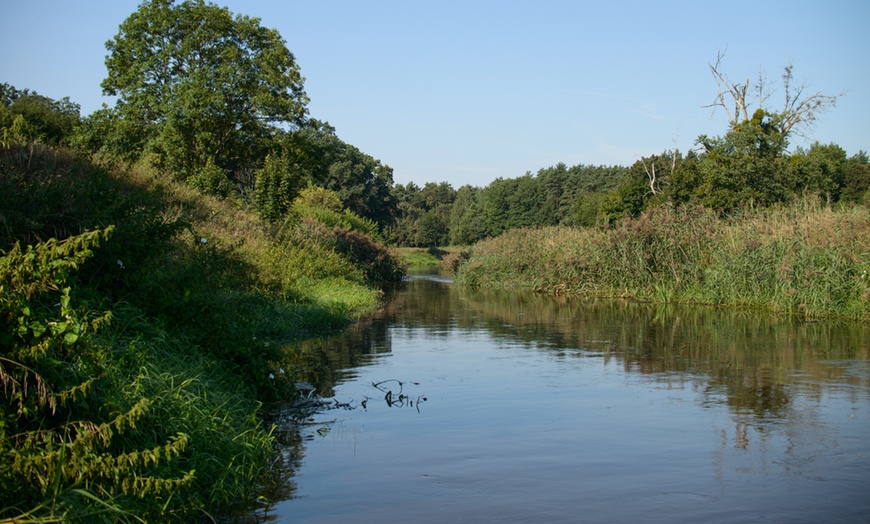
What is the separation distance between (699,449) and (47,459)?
661 cm

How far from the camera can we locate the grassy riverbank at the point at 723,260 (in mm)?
22609

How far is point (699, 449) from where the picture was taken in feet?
29.6

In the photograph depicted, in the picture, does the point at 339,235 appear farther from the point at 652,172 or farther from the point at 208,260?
the point at 652,172

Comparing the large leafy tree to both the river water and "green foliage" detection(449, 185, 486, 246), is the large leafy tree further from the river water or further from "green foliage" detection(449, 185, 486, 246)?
"green foliage" detection(449, 185, 486, 246)

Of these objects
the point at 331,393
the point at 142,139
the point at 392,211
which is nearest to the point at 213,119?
the point at 142,139

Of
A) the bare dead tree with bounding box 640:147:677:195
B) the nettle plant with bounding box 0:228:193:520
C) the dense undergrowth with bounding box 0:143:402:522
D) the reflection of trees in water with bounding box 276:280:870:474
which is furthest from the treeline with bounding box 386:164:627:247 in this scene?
the nettle plant with bounding box 0:228:193:520

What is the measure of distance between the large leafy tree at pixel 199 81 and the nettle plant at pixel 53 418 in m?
35.3

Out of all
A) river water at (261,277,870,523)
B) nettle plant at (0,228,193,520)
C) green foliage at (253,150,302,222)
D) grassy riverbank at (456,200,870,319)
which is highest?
green foliage at (253,150,302,222)

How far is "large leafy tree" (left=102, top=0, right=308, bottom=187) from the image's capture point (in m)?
40.3

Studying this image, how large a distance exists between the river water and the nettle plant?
1.67 meters

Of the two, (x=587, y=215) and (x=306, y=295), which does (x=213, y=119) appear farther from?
(x=587, y=215)

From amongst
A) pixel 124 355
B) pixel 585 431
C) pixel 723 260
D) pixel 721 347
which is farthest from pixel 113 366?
pixel 723 260

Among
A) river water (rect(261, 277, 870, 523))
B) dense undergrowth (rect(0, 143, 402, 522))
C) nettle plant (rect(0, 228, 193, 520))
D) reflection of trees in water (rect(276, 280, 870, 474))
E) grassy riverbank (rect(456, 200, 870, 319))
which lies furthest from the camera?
grassy riverbank (rect(456, 200, 870, 319))

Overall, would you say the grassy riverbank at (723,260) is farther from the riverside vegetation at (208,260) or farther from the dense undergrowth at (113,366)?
the dense undergrowth at (113,366)
